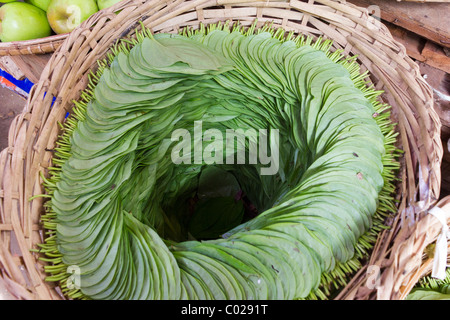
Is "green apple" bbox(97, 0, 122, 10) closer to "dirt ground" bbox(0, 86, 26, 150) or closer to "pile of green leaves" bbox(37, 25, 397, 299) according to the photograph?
"pile of green leaves" bbox(37, 25, 397, 299)

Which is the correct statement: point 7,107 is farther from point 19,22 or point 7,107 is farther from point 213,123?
point 213,123

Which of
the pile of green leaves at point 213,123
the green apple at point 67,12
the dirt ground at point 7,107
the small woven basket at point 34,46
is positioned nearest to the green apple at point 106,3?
the green apple at point 67,12

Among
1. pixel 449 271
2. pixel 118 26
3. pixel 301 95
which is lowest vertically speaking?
pixel 449 271

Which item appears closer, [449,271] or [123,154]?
[123,154]

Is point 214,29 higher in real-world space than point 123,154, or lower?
higher

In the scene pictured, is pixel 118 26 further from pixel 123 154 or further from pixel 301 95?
pixel 301 95

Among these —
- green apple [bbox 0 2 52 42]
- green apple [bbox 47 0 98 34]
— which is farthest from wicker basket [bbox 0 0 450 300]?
green apple [bbox 0 2 52 42]

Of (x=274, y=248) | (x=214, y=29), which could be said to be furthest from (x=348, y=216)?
(x=214, y=29)
